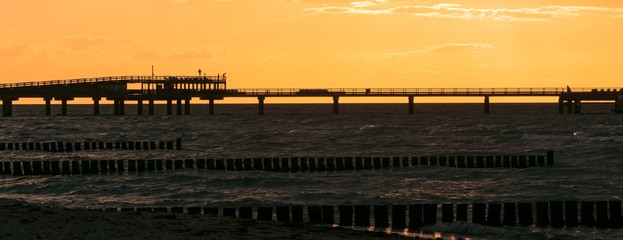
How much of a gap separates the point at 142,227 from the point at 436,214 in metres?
8.38

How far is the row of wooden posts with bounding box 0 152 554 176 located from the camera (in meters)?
48.5

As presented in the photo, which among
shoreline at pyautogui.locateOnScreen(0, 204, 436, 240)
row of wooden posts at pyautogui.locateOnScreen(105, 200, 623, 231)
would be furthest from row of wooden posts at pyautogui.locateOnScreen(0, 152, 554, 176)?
shoreline at pyautogui.locateOnScreen(0, 204, 436, 240)

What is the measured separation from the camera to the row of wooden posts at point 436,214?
27.0 metres

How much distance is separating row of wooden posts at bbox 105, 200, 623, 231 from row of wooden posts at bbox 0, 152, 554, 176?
840 inches

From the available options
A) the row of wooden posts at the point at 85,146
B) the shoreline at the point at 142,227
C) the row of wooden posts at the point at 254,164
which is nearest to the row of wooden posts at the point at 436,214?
the shoreline at the point at 142,227

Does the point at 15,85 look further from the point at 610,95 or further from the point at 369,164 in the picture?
the point at 369,164

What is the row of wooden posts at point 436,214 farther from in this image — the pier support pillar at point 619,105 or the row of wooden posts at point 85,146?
the pier support pillar at point 619,105

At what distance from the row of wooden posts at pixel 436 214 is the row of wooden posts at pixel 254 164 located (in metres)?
21.3

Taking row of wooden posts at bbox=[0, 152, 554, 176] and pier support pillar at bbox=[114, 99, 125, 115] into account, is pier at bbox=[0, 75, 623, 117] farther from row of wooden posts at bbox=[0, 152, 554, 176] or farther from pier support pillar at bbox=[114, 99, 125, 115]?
row of wooden posts at bbox=[0, 152, 554, 176]

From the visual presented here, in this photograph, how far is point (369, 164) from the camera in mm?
50406

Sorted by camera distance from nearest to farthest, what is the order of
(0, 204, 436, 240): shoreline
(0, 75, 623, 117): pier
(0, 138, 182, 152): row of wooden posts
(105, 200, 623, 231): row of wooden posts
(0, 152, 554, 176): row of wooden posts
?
(0, 204, 436, 240): shoreline
(105, 200, 623, 231): row of wooden posts
(0, 152, 554, 176): row of wooden posts
(0, 138, 182, 152): row of wooden posts
(0, 75, 623, 117): pier


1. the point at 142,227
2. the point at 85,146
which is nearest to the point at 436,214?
the point at 142,227

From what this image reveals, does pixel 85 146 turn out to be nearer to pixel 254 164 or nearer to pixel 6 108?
pixel 254 164

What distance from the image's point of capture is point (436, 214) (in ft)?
89.5
